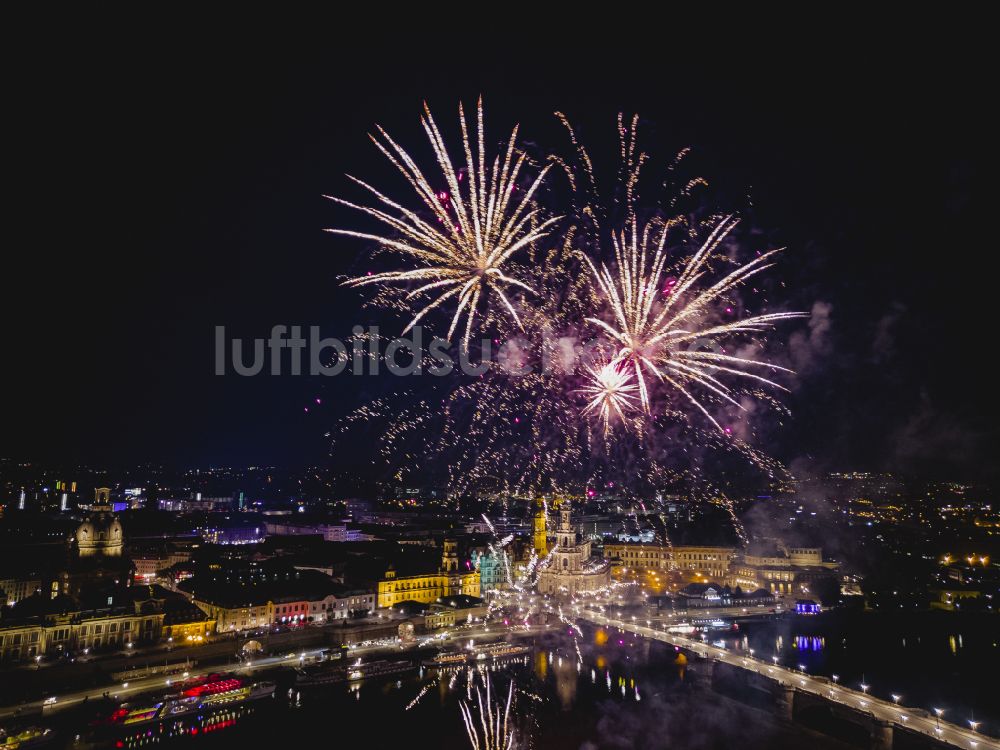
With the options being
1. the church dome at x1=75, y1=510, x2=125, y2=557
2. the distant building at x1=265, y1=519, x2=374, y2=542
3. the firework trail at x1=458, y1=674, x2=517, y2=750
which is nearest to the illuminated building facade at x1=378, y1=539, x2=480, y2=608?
the firework trail at x1=458, y1=674, x2=517, y2=750

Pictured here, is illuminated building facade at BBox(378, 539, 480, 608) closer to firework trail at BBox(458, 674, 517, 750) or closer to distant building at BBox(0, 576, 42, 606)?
firework trail at BBox(458, 674, 517, 750)

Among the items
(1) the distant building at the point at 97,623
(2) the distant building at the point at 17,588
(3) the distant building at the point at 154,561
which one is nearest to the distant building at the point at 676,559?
(1) the distant building at the point at 97,623

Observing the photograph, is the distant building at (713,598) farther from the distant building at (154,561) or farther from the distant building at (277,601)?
the distant building at (154,561)

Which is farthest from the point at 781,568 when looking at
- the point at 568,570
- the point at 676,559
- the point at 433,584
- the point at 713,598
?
the point at 433,584

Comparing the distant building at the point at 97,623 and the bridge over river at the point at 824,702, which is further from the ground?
the distant building at the point at 97,623

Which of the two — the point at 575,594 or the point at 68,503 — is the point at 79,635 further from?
the point at 68,503

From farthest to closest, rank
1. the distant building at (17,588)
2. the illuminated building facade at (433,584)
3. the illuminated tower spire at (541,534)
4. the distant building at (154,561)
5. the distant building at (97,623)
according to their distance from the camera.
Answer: the illuminated tower spire at (541,534)
the distant building at (154,561)
the illuminated building facade at (433,584)
the distant building at (17,588)
the distant building at (97,623)

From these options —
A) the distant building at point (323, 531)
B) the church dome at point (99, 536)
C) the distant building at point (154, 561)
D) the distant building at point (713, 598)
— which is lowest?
the distant building at point (713, 598)

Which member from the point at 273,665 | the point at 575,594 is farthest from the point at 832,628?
the point at 273,665

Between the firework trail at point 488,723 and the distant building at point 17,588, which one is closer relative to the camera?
the firework trail at point 488,723
